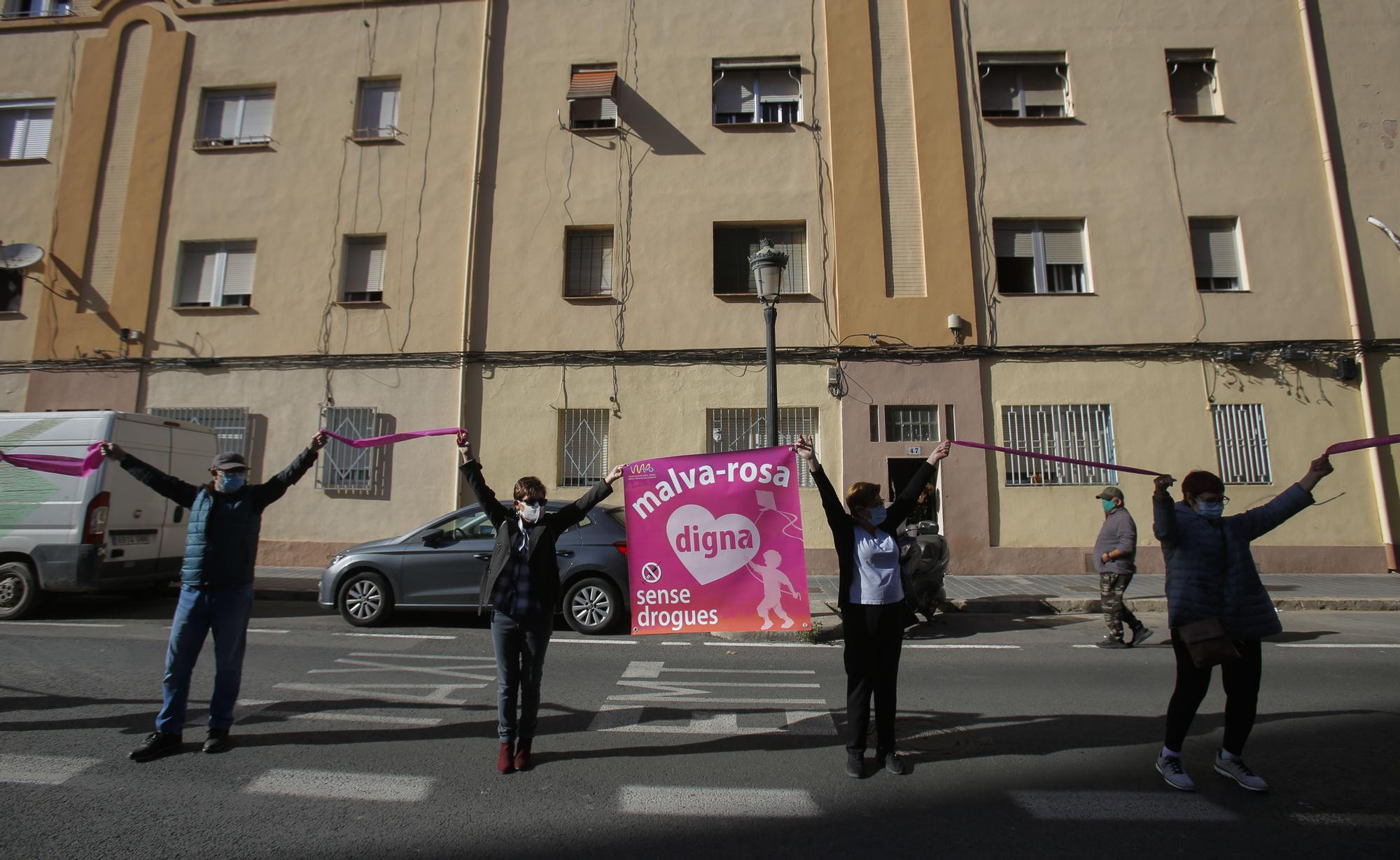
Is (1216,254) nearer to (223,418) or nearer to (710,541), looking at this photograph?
(710,541)

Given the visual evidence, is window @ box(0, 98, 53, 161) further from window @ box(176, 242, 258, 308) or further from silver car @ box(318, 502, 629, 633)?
silver car @ box(318, 502, 629, 633)

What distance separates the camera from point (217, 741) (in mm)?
4348

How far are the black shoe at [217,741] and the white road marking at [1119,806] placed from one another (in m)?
4.48

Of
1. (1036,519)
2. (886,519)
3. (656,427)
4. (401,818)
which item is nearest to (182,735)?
(401,818)

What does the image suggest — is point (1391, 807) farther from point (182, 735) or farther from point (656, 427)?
point (656, 427)

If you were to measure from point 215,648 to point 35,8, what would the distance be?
1969 centimetres

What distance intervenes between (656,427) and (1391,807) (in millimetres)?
10529

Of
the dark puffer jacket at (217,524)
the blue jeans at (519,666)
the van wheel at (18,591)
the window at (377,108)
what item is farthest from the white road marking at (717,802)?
the window at (377,108)

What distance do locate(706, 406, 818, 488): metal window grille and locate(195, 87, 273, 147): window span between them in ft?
35.8

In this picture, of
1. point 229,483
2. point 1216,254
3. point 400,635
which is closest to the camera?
point 229,483

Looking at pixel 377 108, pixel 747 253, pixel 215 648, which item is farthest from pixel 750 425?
pixel 377 108

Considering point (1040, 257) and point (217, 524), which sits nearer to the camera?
point (217, 524)

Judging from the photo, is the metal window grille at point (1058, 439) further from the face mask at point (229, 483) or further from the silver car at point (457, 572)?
the face mask at point (229, 483)

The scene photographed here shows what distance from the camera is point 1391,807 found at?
3.63 m
